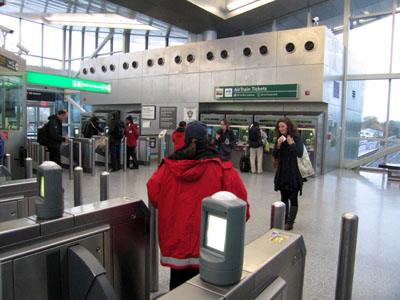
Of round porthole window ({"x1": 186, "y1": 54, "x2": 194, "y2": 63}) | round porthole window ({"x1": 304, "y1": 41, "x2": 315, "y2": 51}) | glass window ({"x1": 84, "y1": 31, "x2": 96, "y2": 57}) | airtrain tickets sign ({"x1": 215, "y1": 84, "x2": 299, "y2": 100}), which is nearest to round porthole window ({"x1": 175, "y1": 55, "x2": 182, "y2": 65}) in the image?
round porthole window ({"x1": 186, "y1": 54, "x2": 194, "y2": 63})

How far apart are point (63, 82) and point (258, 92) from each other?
5.71 m

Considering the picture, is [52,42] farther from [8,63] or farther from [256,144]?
[256,144]

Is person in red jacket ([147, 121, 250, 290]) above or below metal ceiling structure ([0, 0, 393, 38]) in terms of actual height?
below

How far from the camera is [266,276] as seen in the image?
1443mm

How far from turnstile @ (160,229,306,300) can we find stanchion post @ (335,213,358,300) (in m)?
0.27

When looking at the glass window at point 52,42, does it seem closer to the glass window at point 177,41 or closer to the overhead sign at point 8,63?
the glass window at point 177,41

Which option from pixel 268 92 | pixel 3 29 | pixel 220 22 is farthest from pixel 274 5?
pixel 3 29

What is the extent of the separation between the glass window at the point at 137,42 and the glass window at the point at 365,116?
1009 centimetres

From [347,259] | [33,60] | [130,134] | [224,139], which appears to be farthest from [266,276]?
[33,60]

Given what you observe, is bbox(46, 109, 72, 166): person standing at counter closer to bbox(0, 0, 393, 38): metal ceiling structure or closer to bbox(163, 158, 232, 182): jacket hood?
bbox(0, 0, 393, 38): metal ceiling structure

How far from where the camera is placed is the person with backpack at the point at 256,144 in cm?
943

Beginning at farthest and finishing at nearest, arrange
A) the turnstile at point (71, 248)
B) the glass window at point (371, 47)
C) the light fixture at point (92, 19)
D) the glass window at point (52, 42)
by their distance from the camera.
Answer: the glass window at point (52, 42) < the light fixture at point (92, 19) < the glass window at point (371, 47) < the turnstile at point (71, 248)

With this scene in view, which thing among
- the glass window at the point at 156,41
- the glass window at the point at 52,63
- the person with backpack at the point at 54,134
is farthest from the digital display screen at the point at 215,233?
the glass window at the point at 52,63

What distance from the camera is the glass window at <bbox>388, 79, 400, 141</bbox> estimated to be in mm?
10891
